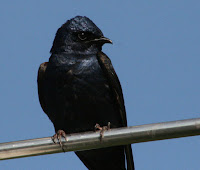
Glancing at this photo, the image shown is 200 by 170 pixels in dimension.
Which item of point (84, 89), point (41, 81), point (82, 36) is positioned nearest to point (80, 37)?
point (82, 36)

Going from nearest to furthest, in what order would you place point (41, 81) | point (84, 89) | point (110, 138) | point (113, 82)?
point (110, 138), point (84, 89), point (113, 82), point (41, 81)

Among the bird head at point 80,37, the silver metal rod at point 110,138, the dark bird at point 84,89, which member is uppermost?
the bird head at point 80,37

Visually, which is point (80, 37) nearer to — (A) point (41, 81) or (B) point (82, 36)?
(B) point (82, 36)

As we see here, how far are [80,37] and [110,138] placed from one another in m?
3.23

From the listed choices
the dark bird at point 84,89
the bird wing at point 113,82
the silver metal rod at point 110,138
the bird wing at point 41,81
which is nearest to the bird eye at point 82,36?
the dark bird at point 84,89

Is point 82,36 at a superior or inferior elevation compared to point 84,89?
superior

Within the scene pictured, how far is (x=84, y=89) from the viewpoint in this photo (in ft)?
21.1

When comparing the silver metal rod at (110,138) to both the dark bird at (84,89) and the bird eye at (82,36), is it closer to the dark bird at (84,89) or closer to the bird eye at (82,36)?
the dark bird at (84,89)

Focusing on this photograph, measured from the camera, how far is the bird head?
6945 millimetres

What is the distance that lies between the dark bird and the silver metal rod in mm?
2224

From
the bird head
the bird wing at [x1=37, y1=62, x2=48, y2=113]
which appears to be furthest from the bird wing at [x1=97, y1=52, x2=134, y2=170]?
the bird wing at [x1=37, y1=62, x2=48, y2=113]

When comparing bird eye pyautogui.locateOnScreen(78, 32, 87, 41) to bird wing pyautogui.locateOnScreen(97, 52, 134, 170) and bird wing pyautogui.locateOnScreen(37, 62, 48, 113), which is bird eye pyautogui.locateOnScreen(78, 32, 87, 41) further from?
bird wing pyautogui.locateOnScreen(37, 62, 48, 113)

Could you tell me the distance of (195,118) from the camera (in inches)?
145

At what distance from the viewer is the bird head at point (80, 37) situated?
6945 millimetres
